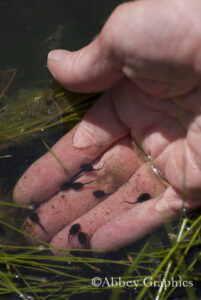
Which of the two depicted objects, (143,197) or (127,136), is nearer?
(143,197)

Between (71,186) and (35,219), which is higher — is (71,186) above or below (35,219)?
above

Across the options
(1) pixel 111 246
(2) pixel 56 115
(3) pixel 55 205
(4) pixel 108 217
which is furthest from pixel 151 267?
(2) pixel 56 115

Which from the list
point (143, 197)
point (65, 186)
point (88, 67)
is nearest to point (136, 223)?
point (143, 197)

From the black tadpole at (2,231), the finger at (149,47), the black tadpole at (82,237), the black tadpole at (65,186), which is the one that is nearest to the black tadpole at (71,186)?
the black tadpole at (65,186)

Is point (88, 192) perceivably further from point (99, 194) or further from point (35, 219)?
point (35, 219)

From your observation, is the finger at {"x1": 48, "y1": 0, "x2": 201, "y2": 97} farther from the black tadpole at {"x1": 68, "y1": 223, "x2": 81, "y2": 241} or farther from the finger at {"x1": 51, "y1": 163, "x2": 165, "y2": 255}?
the black tadpole at {"x1": 68, "y1": 223, "x2": 81, "y2": 241}

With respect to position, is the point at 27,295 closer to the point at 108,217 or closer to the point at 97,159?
the point at 108,217
